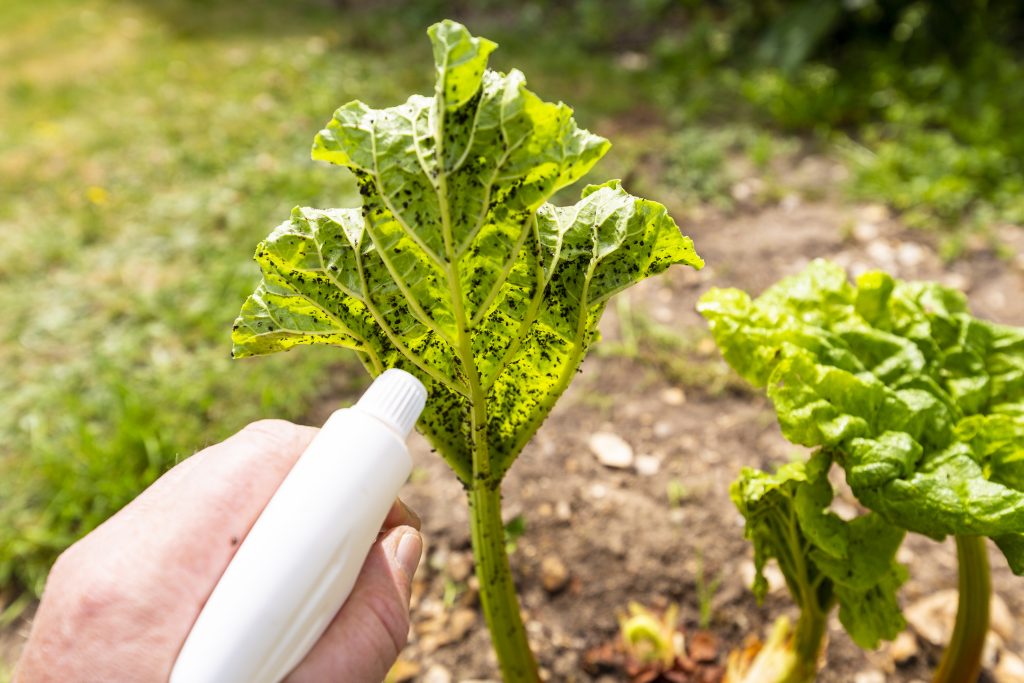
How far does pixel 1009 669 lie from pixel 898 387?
3.17 feet

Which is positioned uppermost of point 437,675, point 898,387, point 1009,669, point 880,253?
point 898,387

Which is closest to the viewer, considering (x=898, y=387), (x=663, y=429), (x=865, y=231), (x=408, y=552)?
(x=408, y=552)

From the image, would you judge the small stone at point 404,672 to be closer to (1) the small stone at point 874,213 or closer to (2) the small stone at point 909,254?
(2) the small stone at point 909,254

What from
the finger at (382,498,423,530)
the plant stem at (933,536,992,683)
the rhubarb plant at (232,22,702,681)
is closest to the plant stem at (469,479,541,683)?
the rhubarb plant at (232,22,702,681)

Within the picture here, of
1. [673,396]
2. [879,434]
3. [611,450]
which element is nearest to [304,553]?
[879,434]

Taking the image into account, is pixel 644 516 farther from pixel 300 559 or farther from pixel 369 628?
pixel 300 559

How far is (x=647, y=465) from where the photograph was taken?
7.73 feet

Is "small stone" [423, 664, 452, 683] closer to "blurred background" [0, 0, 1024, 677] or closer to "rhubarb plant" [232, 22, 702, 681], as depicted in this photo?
"rhubarb plant" [232, 22, 702, 681]

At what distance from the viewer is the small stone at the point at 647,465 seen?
2.33 metres

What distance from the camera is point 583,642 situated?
6.31 feet

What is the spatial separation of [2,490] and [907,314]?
2657 mm

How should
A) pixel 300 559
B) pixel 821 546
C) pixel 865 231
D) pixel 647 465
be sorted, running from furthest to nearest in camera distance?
pixel 865 231
pixel 647 465
pixel 821 546
pixel 300 559

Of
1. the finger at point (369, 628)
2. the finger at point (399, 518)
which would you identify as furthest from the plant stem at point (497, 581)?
the finger at point (369, 628)

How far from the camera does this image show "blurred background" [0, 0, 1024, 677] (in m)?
2.61
